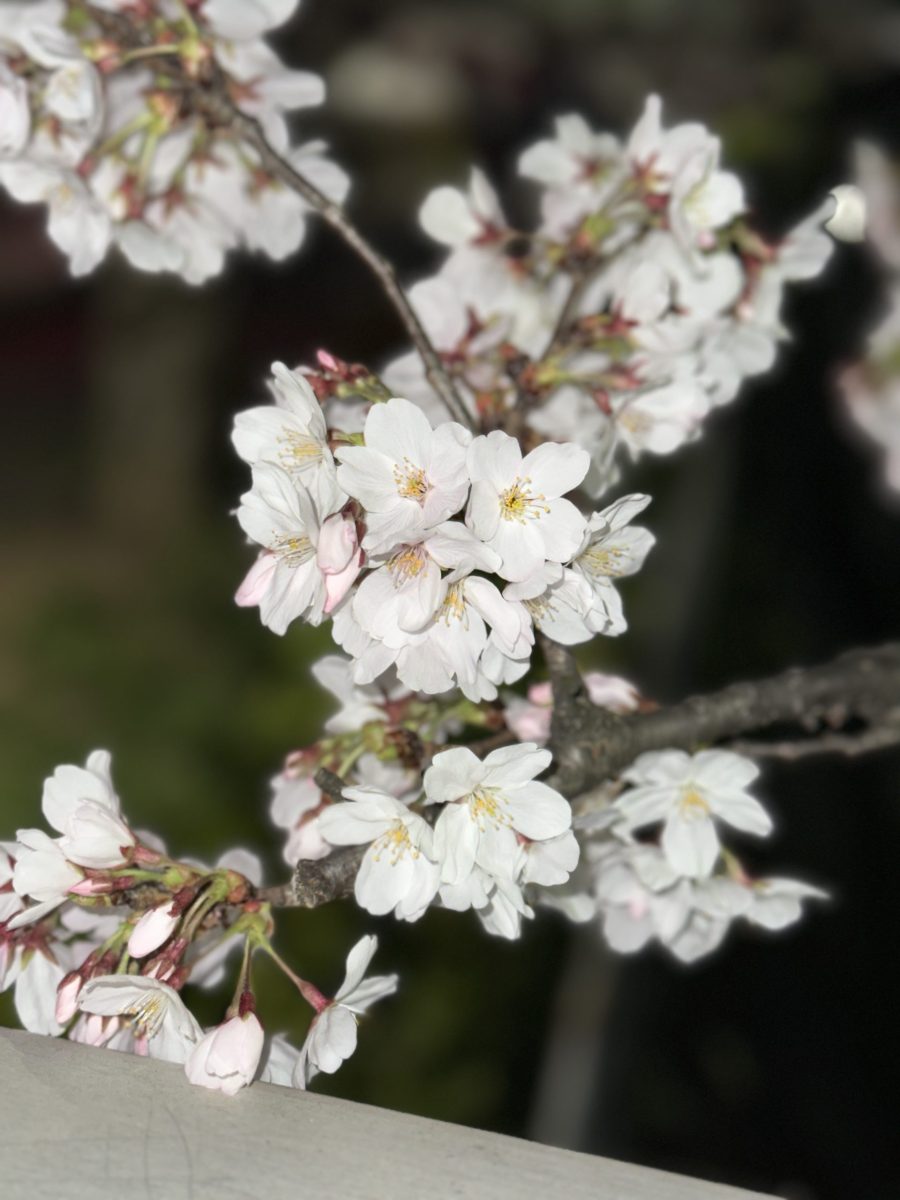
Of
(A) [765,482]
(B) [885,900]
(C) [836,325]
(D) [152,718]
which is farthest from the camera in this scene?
(D) [152,718]

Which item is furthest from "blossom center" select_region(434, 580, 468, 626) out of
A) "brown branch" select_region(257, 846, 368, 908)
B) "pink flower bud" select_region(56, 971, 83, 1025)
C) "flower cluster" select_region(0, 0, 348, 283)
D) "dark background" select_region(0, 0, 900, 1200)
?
"dark background" select_region(0, 0, 900, 1200)

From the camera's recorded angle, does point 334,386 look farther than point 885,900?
No

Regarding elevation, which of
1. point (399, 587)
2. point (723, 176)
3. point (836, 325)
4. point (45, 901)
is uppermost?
A: point (836, 325)

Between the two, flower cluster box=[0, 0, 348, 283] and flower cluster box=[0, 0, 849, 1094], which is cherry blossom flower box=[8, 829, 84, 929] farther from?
flower cluster box=[0, 0, 348, 283]

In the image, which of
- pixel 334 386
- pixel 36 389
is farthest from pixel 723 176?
pixel 36 389

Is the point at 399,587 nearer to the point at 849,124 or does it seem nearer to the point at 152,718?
the point at 849,124

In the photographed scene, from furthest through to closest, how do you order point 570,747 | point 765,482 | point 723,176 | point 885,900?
point 765,482 < point 885,900 < point 723,176 < point 570,747

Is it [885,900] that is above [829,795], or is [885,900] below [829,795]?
below
